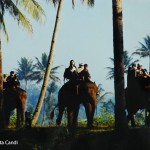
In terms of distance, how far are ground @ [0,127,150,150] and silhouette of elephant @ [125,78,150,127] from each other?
2576mm

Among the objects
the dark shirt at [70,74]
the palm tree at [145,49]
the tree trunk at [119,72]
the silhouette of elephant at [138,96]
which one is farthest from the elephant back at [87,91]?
the palm tree at [145,49]

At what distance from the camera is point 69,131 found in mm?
14008

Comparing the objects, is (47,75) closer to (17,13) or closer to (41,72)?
(17,13)

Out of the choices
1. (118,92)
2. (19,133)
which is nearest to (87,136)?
(118,92)

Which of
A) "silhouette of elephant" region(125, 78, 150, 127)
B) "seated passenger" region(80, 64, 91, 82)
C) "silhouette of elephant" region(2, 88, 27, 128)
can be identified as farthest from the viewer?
"silhouette of elephant" region(2, 88, 27, 128)

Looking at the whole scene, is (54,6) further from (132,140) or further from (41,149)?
(132,140)

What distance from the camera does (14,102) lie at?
17656 millimetres

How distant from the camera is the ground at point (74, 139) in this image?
11.8 m

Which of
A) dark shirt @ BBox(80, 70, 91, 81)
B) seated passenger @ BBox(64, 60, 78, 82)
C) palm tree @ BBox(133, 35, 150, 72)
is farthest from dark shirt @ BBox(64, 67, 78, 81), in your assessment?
palm tree @ BBox(133, 35, 150, 72)

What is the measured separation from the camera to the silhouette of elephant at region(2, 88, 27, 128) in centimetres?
1742

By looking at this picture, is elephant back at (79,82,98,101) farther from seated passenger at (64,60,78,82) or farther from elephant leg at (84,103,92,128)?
seated passenger at (64,60,78,82)

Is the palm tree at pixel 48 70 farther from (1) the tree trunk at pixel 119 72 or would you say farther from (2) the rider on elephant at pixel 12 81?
(1) the tree trunk at pixel 119 72

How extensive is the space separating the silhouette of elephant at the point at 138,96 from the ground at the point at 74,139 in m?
2.58

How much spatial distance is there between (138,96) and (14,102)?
16.1 feet
